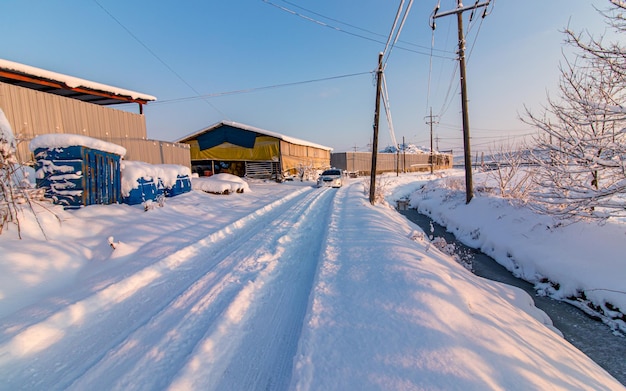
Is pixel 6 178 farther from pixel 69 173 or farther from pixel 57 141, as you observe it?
pixel 57 141

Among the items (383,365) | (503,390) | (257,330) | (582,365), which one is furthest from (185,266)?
(582,365)

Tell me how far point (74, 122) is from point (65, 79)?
6.52 ft

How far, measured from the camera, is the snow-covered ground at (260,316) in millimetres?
2279

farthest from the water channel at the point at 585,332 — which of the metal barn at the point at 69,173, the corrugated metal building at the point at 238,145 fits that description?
the corrugated metal building at the point at 238,145

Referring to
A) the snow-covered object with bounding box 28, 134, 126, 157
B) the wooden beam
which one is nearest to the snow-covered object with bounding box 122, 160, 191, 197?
the snow-covered object with bounding box 28, 134, 126, 157

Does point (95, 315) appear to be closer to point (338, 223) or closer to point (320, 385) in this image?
point (320, 385)

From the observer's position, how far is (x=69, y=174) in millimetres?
6598

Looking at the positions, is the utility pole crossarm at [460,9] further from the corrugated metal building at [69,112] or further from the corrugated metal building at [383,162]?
the corrugated metal building at [383,162]

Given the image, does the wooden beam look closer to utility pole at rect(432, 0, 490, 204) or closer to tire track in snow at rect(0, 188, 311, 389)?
tire track in snow at rect(0, 188, 311, 389)

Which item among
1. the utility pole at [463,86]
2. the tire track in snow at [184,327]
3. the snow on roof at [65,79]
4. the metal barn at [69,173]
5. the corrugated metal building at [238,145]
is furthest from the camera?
the corrugated metal building at [238,145]

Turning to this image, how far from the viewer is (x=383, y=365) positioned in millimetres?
2277

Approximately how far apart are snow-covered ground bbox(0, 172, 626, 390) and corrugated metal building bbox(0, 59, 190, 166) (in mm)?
3761

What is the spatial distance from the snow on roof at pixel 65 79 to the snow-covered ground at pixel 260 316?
22.5 feet

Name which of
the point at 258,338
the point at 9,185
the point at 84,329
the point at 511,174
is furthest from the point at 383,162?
the point at 84,329
